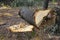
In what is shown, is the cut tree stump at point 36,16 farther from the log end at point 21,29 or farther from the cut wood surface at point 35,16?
the log end at point 21,29

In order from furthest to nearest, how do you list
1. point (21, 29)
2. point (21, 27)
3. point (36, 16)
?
1. point (36, 16)
2. point (21, 27)
3. point (21, 29)

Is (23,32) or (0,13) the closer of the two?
(23,32)

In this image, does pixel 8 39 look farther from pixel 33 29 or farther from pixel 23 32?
pixel 33 29

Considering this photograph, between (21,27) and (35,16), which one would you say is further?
(35,16)

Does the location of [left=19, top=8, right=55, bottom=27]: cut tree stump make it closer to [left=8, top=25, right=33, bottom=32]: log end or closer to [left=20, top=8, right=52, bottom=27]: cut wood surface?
[left=20, top=8, right=52, bottom=27]: cut wood surface

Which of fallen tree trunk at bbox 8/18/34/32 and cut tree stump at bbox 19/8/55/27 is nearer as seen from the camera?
fallen tree trunk at bbox 8/18/34/32

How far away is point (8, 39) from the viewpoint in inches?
183

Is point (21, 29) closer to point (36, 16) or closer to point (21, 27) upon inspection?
point (21, 27)

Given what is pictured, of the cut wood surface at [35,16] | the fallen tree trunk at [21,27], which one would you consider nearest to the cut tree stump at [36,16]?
the cut wood surface at [35,16]

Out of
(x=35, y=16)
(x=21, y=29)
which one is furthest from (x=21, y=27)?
(x=35, y=16)

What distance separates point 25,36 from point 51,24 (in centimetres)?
110

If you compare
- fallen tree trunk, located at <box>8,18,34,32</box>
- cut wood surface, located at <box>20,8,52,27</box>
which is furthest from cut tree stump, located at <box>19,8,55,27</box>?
fallen tree trunk, located at <box>8,18,34,32</box>

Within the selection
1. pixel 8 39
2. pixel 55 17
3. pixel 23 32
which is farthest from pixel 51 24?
pixel 8 39

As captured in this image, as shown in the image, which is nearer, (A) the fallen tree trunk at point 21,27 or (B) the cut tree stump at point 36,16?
(A) the fallen tree trunk at point 21,27
